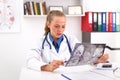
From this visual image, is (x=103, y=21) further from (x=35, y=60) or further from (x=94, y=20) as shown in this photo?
(x=35, y=60)

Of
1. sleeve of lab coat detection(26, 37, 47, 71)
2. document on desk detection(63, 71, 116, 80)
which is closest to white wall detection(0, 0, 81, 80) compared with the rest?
sleeve of lab coat detection(26, 37, 47, 71)

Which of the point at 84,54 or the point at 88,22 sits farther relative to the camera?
the point at 88,22

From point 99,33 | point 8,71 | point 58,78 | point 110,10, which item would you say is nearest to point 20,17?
point 8,71

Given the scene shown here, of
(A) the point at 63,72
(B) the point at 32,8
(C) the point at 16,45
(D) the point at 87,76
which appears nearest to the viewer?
(D) the point at 87,76

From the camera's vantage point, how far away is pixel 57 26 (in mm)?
2008

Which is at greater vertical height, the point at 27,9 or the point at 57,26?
the point at 27,9

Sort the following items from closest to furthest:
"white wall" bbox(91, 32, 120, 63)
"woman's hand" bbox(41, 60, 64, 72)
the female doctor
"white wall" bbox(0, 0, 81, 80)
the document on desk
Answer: the document on desk, "woman's hand" bbox(41, 60, 64, 72), the female doctor, "white wall" bbox(91, 32, 120, 63), "white wall" bbox(0, 0, 81, 80)

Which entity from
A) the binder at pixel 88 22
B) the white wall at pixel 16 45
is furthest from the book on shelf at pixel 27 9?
the binder at pixel 88 22

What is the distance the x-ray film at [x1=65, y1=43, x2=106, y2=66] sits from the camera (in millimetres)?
1663

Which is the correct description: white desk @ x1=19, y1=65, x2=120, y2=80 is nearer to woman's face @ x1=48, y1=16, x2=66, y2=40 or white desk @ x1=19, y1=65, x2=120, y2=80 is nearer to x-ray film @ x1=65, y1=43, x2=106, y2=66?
x-ray film @ x1=65, y1=43, x2=106, y2=66

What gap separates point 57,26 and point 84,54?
1.42 feet

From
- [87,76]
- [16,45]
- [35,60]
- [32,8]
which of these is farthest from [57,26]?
[16,45]

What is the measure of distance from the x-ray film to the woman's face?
1.18ft

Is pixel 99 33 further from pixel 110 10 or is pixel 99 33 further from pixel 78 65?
pixel 78 65
